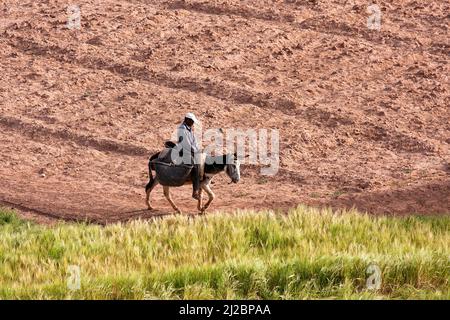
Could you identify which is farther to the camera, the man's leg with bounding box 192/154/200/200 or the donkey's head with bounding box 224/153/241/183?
the man's leg with bounding box 192/154/200/200

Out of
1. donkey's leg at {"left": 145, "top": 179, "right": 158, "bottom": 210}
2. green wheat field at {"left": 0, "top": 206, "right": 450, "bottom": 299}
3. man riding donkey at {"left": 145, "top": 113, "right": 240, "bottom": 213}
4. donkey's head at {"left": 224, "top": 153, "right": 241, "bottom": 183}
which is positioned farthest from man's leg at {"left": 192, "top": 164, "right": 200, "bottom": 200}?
green wheat field at {"left": 0, "top": 206, "right": 450, "bottom": 299}

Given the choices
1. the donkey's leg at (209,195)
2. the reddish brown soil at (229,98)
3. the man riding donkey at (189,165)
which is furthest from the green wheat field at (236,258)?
the reddish brown soil at (229,98)

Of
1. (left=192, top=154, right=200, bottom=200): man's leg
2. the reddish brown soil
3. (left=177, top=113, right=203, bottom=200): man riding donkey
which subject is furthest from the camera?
the reddish brown soil

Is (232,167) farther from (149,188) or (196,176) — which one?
(149,188)

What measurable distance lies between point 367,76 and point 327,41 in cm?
200

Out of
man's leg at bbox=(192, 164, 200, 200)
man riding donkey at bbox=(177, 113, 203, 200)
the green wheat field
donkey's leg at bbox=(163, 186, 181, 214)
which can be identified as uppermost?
man riding donkey at bbox=(177, 113, 203, 200)

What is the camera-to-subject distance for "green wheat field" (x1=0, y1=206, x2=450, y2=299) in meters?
17.5

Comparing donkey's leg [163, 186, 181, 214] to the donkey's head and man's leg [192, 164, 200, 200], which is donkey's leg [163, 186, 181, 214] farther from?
the donkey's head

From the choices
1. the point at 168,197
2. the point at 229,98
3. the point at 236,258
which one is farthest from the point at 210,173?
the point at 229,98

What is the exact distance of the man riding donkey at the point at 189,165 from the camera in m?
23.8

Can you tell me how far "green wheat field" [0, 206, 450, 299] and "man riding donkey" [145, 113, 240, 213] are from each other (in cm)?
245

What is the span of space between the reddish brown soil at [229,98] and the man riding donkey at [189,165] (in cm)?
90

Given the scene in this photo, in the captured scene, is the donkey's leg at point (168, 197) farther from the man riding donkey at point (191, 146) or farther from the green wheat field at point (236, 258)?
the green wheat field at point (236, 258)

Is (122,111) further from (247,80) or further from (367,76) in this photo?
(367,76)
